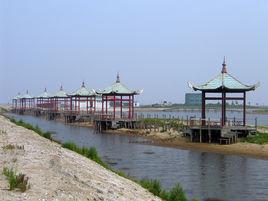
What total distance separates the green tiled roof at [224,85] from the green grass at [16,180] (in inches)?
1344

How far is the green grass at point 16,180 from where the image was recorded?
10.7 metres

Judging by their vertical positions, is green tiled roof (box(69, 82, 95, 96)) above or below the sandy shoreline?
above

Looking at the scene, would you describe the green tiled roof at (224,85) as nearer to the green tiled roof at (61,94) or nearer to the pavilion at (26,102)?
the green tiled roof at (61,94)

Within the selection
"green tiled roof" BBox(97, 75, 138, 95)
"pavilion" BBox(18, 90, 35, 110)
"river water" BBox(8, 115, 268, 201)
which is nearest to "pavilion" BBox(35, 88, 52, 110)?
"pavilion" BBox(18, 90, 35, 110)

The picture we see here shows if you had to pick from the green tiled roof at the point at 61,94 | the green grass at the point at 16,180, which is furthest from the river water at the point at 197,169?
the green tiled roof at the point at 61,94

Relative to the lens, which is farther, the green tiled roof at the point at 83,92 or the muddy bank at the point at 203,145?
the green tiled roof at the point at 83,92

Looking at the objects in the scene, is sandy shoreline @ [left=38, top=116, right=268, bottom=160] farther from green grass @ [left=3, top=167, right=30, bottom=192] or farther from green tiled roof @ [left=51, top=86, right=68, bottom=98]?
green tiled roof @ [left=51, top=86, right=68, bottom=98]

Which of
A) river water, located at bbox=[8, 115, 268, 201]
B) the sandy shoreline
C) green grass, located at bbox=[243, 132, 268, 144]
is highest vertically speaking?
green grass, located at bbox=[243, 132, 268, 144]

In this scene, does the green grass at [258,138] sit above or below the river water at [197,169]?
above


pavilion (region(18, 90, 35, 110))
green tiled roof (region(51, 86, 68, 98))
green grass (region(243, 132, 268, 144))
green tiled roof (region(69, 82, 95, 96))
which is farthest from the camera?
pavilion (region(18, 90, 35, 110))

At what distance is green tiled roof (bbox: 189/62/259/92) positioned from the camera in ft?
145

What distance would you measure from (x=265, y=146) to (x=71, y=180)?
1186 inches

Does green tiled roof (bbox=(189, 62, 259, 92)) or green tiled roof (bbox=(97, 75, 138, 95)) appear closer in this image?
green tiled roof (bbox=(189, 62, 259, 92))

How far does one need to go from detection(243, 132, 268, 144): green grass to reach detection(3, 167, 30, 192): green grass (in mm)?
32558
